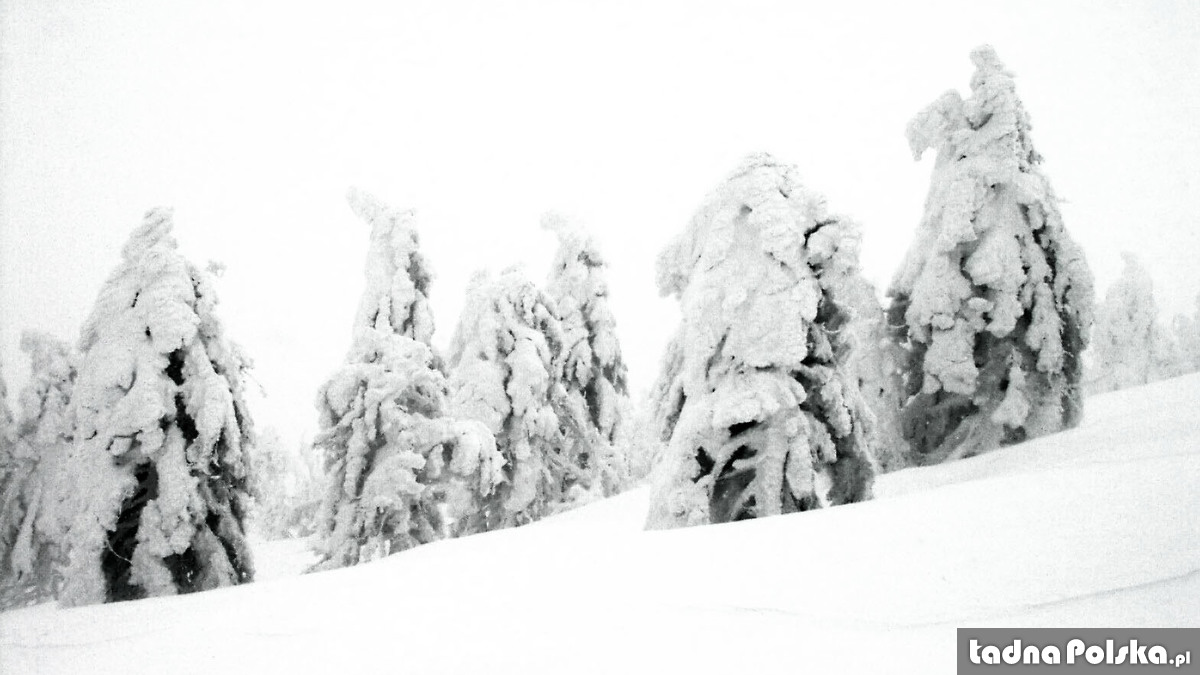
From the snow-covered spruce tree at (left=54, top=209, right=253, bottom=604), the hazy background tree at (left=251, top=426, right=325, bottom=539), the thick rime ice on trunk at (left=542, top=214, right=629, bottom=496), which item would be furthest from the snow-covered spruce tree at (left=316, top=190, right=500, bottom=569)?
the thick rime ice on trunk at (left=542, top=214, right=629, bottom=496)

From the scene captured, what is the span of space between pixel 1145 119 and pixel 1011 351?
4.12 meters

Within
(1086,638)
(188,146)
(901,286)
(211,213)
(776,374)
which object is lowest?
(1086,638)

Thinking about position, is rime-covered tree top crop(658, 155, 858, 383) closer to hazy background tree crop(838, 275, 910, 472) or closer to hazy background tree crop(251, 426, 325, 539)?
hazy background tree crop(838, 275, 910, 472)

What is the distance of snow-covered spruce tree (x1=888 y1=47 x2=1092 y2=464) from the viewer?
11.0 metres

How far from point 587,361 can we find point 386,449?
8.70 meters

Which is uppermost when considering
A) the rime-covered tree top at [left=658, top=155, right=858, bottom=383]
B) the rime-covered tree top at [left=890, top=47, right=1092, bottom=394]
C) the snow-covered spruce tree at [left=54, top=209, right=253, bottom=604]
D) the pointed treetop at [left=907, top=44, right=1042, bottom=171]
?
the pointed treetop at [left=907, top=44, right=1042, bottom=171]

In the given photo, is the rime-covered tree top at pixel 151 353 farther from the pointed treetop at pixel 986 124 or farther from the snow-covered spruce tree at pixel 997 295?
the pointed treetop at pixel 986 124

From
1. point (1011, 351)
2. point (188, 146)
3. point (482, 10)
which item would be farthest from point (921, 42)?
point (482, 10)

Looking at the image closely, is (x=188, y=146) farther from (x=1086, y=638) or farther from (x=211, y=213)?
(x=1086, y=638)

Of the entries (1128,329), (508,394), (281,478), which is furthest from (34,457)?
(1128,329)

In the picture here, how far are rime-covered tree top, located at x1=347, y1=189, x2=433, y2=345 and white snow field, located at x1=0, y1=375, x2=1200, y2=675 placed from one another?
10.5 meters

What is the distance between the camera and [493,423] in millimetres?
17156

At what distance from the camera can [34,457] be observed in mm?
18344

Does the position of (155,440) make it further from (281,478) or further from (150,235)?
(281,478)
